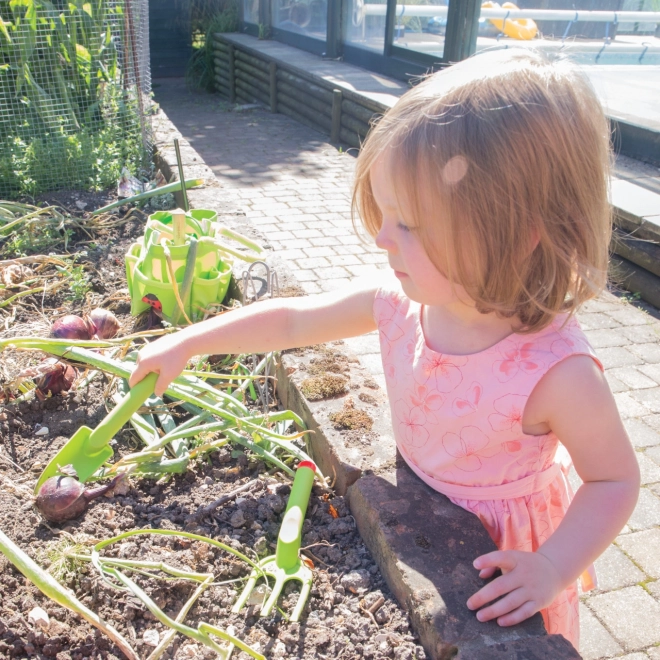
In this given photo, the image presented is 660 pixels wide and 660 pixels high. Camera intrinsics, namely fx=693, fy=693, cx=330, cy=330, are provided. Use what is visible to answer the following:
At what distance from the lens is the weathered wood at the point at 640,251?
4.05m

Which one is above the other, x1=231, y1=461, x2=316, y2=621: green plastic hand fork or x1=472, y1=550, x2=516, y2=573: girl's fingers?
x1=472, y1=550, x2=516, y2=573: girl's fingers

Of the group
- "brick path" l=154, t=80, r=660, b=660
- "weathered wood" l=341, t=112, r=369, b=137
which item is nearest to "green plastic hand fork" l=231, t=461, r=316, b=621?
"brick path" l=154, t=80, r=660, b=660

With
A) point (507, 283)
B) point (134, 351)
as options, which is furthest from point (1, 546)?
point (507, 283)

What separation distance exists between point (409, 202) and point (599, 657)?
5.04 ft

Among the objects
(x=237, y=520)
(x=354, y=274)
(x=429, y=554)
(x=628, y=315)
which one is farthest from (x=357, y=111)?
(x=429, y=554)

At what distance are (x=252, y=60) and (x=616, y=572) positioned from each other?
950 centimetres

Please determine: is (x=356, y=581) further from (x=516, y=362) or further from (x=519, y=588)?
(x=516, y=362)

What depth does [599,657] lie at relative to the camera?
1.98 metres

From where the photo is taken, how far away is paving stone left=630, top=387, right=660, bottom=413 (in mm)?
3121

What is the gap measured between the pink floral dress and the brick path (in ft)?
0.81

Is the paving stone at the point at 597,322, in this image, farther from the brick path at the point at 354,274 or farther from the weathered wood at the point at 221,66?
the weathered wood at the point at 221,66

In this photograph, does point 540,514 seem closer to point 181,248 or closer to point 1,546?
point 1,546

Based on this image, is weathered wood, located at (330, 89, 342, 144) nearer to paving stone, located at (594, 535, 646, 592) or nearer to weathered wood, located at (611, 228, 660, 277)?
weathered wood, located at (611, 228, 660, 277)

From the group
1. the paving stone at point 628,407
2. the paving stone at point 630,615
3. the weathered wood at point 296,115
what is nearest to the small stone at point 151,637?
the paving stone at point 630,615
